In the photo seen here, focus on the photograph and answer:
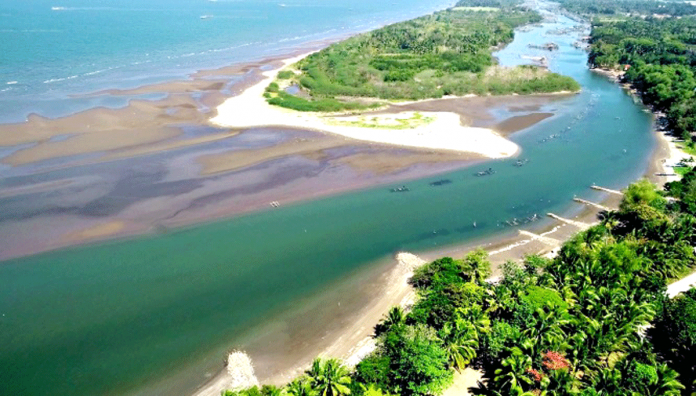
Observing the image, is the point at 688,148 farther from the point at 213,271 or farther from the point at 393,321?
the point at 213,271

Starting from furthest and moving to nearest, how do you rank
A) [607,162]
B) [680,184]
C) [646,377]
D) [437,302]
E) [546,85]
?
[546,85]
[607,162]
[680,184]
[437,302]
[646,377]

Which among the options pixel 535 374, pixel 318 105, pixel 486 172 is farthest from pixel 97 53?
pixel 535 374

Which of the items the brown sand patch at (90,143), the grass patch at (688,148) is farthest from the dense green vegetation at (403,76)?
the grass patch at (688,148)

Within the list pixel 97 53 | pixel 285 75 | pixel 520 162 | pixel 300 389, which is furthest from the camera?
pixel 97 53

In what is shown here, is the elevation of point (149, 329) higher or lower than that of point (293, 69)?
lower

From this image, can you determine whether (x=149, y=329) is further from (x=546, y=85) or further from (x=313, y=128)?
(x=546, y=85)

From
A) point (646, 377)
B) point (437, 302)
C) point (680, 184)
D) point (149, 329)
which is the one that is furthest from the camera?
point (680, 184)

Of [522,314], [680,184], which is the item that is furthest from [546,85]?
[522,314]
